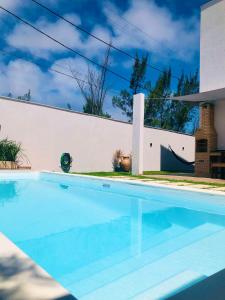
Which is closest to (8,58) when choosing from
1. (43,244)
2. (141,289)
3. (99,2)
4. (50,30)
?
(50,30)

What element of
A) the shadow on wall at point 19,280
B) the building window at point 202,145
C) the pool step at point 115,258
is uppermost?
the building window at point 202,145

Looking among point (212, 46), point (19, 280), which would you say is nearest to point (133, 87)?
point (212, 46)

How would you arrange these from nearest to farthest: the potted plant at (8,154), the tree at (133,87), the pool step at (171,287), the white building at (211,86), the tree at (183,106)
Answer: the pool step at (171,287) < the potted plant at (8,154) < the white building at (211,86) < the tree at (133,87) < the tree at (183,106)

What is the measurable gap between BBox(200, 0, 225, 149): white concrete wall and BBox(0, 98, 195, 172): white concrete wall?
16.0ft

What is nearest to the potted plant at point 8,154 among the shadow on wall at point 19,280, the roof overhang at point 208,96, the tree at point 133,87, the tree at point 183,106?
the roof overhang at point 208,96

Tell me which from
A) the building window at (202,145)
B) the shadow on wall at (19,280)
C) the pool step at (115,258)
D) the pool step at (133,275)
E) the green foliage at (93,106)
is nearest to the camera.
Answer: the shadow on wall at (19,280)

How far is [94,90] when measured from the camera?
71.8 feet

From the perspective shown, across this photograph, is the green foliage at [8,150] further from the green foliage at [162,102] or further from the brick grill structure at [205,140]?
the green foliage at [162,102]

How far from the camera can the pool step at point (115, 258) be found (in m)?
2.35

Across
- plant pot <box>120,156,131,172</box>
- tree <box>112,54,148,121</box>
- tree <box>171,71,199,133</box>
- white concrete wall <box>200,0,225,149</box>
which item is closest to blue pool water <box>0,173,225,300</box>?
white concrete wall <box>200,0,225,149</box>

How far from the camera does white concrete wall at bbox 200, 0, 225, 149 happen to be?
10.9 m

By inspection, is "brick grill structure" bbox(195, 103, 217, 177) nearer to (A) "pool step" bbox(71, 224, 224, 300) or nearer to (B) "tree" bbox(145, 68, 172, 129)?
(A) "pool step" bbox(71, 224, 224, 300)

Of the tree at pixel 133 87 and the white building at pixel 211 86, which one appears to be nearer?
the white building at pixel 211 86

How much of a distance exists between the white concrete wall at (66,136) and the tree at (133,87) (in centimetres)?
833
